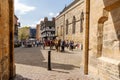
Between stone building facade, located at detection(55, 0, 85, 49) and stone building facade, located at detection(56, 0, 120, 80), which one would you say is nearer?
stone building facade, located at detection(56, 0, 120, 80)

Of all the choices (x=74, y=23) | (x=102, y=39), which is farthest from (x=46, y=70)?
(x=74, y=23)

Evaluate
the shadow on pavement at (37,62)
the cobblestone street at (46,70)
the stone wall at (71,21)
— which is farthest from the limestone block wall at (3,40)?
the stone wall at (71,21)

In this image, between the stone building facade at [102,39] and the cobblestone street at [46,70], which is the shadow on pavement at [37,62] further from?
the stone building facade at [102,39]

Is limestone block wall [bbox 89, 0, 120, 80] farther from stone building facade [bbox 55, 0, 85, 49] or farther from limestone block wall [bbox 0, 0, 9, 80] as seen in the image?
stone building facade [bbox 55, 0, 85, 49]

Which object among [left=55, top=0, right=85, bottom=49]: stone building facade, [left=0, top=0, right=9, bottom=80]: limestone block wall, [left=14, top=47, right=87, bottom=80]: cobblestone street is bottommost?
[left=14, top=47, right=87, bottom=80]: cobblestone street

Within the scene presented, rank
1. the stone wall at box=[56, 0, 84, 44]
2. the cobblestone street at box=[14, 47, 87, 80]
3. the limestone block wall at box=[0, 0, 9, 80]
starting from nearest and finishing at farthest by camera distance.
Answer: the limestone block wall at box=[0, 0, 9, 80] → the cobblestone street at box=[14, 47, 87, 80] → the stone wall at box=[56, 0, 84, 44]

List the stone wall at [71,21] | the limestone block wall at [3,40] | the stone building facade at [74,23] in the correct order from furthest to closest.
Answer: the stone wall at [71,21], the stone building facade at [74,23], the limestone block wall at [3,40]

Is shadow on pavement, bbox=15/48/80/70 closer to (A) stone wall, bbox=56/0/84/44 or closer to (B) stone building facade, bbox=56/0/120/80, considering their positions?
(B) stone building facade, bbox=56/0/120/80

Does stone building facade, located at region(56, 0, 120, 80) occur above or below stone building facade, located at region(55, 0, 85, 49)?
below

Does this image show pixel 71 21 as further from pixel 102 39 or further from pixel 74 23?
pixel 102 39

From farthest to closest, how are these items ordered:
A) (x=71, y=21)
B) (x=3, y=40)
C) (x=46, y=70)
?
1. (x=71, y=21)
2. (x=46, y=70)
3. (x=3, y=40)

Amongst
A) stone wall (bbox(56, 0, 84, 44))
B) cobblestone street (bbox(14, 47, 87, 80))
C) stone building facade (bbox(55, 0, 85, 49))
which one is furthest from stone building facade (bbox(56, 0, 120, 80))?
stone wall (bbox(56, 0, 84, 44))

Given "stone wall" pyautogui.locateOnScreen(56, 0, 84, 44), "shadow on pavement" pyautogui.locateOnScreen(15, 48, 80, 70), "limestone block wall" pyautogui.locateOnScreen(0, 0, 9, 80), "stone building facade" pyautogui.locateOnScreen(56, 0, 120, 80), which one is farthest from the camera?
"stone wall" pyautogui.locateOnScreen(56, 0, 84, 44)

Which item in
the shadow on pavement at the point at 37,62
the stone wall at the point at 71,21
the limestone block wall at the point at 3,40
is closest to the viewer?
the limestone block wall at the point at 3,40
